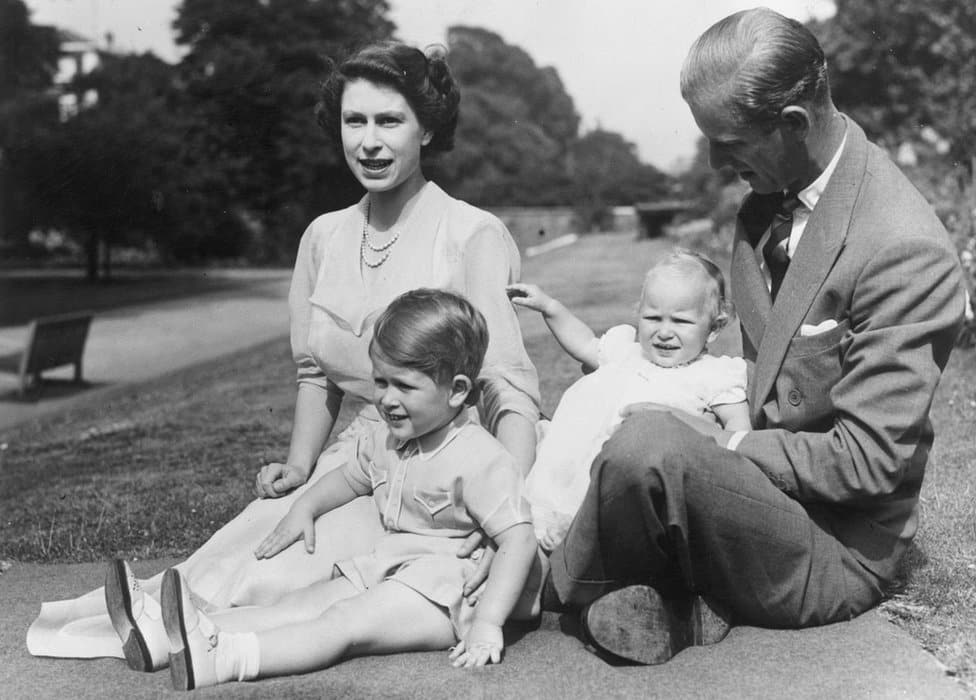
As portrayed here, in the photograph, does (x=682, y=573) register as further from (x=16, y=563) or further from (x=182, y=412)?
(x=182, y=412)

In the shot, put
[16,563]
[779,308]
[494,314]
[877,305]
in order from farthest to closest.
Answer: [16,563]
[494,314]
[779,308]
[877,305]

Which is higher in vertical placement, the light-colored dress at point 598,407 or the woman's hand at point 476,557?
the light-colored dress at point 598,407

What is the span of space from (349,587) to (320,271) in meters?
1.18

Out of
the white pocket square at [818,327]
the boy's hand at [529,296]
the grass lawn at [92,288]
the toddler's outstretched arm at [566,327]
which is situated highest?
the white pocket square at [818,327]

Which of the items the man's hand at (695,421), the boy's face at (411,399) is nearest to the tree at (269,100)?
the boy's face at (411,399)

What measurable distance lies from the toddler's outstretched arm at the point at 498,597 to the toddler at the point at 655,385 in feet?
0.78

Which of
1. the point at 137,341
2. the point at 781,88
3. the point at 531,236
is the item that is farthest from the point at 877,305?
the point at 531,236

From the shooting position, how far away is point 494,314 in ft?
11.3

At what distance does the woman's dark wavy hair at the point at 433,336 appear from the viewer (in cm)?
296

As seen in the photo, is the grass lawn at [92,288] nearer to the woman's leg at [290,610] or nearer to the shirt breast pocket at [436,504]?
the woman's leg at [290,610]

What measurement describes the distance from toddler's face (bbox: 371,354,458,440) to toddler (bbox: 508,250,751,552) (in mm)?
410

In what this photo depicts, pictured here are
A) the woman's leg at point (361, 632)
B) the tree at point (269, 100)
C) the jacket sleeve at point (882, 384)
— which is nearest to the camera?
the jacket sleeve at point (882, 384)

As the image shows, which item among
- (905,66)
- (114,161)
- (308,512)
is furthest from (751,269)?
(905,66)

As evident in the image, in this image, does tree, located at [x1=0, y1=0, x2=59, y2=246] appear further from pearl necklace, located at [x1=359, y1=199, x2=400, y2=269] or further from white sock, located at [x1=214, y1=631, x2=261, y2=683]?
white sock, located at [x1=214, y1=631, x2=261, y2=683]
